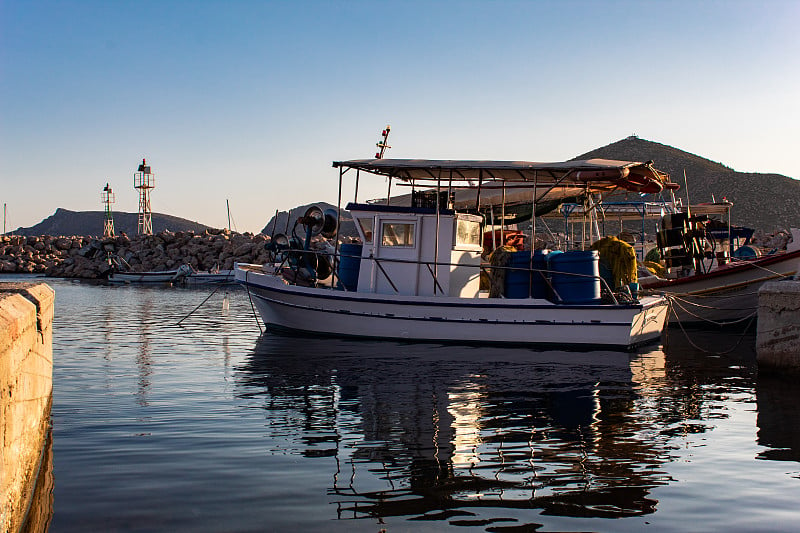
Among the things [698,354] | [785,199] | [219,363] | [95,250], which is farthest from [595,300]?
[785,199]

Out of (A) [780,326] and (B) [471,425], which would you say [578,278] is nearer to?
(A) [780,326]

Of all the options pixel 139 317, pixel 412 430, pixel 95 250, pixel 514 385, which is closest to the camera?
pixel 412 430

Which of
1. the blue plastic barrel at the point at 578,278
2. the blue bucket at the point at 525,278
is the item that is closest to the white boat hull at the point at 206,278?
the blue bucket at the point at 525,278

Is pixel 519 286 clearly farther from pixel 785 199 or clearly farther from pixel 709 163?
pixel 709 163

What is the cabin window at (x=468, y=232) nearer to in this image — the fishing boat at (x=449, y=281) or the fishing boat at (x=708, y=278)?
the fishing boat at (x=449, y=281)

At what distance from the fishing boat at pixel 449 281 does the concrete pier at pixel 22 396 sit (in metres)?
8.20

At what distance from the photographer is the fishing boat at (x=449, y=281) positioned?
14.7m

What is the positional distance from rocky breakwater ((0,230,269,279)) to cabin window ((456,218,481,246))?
38743mm

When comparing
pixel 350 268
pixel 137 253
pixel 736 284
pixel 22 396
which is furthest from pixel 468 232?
pixel 137 253

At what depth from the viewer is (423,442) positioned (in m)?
7.81

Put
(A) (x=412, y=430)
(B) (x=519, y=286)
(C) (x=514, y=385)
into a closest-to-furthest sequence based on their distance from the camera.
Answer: (A) (x=412, y=430) → (C) (x=514, y=385) → (B) (x=519, y=286)

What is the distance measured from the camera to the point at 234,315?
25.7 meters

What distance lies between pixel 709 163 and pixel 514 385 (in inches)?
4801

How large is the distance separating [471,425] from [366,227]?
8.45 metres
